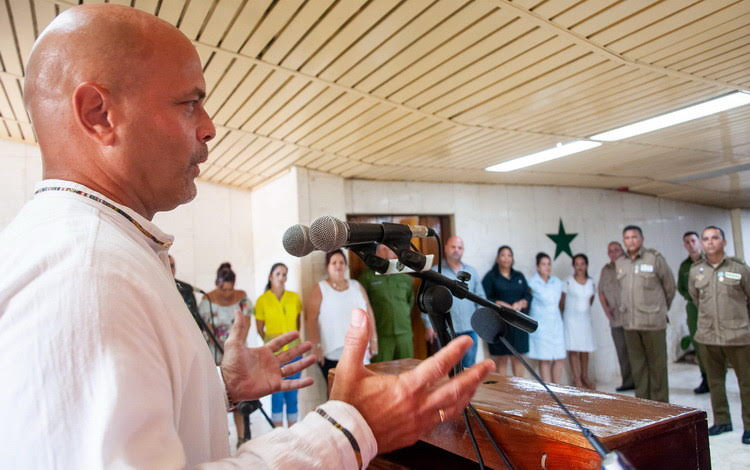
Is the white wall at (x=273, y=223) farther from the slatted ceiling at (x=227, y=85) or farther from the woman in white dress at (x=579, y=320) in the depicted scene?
the woman in white dress at (x=579, y=320)

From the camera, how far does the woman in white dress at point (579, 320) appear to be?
249 inches

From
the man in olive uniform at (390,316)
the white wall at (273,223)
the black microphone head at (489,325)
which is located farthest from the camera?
the white wall at (273,223)

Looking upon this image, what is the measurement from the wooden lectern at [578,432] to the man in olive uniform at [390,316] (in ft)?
13.1

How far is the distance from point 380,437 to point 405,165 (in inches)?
195

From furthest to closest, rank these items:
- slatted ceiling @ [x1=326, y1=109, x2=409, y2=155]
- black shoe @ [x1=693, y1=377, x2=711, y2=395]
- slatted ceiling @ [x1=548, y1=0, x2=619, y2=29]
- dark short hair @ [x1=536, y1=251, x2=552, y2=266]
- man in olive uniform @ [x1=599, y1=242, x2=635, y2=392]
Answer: dark short hair @ [x1=536, y1=251, x2=552, y2=266], man in olive uniform @ [x1=599, y1=242, x2=635, y2=392], black shoe @ [x1=693, y1=377, x2=711, y2=395], slatted ceiling @ [x1=326, y1=109, x2=409, y2=155], slatted ceiling @ [x1=548, y1=0, x2=619, y2=29]

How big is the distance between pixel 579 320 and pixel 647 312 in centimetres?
130

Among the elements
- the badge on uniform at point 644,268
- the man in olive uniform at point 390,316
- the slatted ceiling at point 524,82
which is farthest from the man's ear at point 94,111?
the badge on uniform at point 644,268

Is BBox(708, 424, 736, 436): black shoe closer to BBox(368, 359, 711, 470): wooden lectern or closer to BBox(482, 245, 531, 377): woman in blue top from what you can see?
BBox(482, 245, 531, 377): woman in blue top

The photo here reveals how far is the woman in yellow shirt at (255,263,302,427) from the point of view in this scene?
16.7ft

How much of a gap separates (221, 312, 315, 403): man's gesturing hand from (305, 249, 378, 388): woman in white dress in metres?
3.68

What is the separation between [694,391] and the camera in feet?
19.2

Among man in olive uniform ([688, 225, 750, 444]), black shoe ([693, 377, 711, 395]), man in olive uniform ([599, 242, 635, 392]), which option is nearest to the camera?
man in olive uniform ([688, 225, 750, 444])

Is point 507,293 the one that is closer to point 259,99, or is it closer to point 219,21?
point 259,99

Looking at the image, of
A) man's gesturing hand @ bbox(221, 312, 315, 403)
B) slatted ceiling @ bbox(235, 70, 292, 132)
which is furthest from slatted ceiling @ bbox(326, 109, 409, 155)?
man's gesturing hand @ bbox(221, 312, 315, 403)
